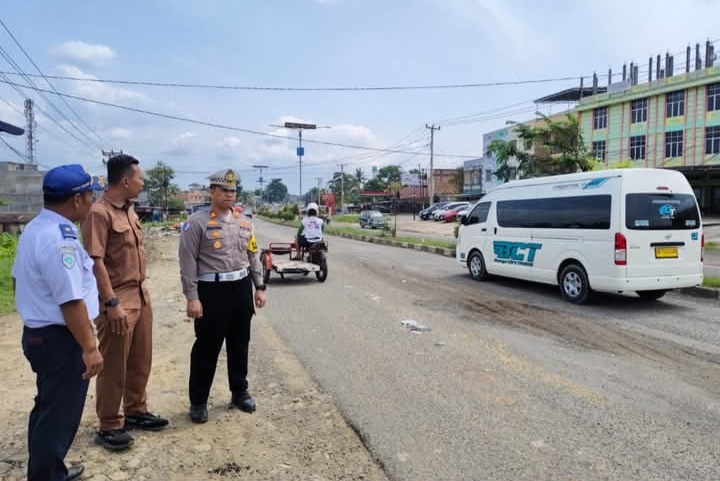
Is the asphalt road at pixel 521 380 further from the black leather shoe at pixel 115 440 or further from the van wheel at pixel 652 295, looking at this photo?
the black leather shoe at pixel 115 440

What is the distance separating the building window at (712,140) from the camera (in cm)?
3362

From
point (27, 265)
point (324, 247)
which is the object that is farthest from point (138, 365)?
point (324, 247)

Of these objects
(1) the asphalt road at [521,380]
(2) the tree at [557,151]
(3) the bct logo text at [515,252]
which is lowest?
(1) the asphalt road at [521,380]

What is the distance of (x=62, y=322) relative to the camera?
2672 mm

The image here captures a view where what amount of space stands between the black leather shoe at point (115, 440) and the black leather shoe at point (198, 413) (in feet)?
1.71

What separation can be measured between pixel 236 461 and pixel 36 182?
46065 millimetres

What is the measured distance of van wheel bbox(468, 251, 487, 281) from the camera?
11.3 metres

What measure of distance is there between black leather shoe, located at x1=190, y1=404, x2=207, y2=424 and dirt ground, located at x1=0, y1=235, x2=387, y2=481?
2.2 inches

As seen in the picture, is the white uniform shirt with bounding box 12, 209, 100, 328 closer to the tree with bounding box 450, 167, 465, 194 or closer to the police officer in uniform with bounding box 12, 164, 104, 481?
the police officer in uniform with bounding box 12, 164, 104, 481

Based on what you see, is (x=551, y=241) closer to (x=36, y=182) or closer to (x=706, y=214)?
(x=706, y=214)

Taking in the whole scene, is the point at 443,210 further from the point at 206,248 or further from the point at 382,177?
the point at 382,177

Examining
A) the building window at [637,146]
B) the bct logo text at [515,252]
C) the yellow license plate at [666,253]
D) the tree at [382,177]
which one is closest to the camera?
the yellow license plate at [666,253]

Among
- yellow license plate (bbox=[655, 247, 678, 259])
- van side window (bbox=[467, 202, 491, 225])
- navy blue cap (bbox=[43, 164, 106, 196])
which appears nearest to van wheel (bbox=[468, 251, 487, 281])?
van side window (bbox=[467, 202, 491, 225])

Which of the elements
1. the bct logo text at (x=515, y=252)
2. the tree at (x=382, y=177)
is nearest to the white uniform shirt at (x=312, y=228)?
the bct logo text at (x=515, y=252)
